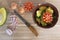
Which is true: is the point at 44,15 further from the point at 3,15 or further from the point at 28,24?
the point at 3,15

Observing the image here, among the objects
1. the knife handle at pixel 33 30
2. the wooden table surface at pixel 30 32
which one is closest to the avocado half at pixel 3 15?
the wooden table surface at pixel 30 32

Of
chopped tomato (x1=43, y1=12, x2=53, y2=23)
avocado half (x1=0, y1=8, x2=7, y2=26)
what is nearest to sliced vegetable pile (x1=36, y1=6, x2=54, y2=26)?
chopped tomato (x1=43, y1=12, x2=53, y2=23)

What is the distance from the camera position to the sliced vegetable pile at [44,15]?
0.88 meters

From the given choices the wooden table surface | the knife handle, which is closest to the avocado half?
the wooden table surface

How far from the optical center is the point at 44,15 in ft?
2.91

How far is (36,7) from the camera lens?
904 mm

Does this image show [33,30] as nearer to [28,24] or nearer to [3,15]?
[28,24]

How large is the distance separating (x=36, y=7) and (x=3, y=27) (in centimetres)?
19

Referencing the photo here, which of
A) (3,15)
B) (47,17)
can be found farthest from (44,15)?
(3,15)

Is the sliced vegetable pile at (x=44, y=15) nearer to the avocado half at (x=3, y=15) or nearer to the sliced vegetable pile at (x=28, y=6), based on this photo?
the sliced vegetable pile at (x=28, y=6)

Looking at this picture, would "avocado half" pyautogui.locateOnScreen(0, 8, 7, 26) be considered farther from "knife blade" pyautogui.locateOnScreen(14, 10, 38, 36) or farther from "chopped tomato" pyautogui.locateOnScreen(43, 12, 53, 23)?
"chopped tomato" pyautogui.locateOnScreen(43, 12, 53, 23)

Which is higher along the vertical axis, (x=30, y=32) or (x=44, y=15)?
(x=44, y=15)

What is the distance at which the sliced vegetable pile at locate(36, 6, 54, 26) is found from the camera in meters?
0.88

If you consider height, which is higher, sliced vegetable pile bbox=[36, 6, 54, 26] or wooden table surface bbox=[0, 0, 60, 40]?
sliced vegetable pile bbox=[36, 6, 54, 26]
